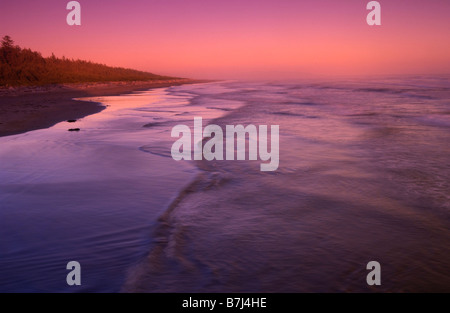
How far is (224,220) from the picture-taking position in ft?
12.3

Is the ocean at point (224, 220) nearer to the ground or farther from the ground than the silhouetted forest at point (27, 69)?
nearer to the ground

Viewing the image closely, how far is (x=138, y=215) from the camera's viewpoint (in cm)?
389

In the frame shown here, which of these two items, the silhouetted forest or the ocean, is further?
the silhouetted forest

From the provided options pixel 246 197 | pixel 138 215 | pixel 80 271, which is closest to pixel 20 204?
pixel 138 215

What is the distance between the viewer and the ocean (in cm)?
273

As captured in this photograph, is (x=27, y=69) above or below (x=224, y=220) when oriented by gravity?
above

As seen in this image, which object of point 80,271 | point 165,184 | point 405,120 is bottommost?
point 80,271

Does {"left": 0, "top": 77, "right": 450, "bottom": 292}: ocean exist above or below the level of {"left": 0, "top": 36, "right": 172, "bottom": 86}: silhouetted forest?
below

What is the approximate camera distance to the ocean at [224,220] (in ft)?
8.95

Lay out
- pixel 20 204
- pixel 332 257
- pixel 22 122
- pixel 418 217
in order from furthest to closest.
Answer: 1. pixel 22 122
2. pixel 20 204
3. pixel 418 217
4. pixel 332 257

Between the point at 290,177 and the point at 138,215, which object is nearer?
the point at 138,215

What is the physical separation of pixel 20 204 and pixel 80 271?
2.02 m

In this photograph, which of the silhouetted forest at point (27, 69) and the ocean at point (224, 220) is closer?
the ocean at point (224, 220)

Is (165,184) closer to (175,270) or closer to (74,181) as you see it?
(74,181)
